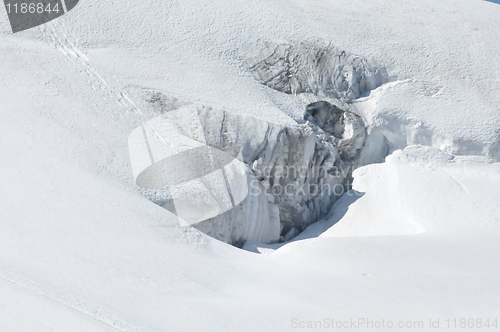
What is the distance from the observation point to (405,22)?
11594 mm

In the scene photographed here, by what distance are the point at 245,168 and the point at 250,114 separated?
1072mm

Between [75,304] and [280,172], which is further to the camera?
[280,172]

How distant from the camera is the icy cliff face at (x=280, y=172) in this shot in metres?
8.41

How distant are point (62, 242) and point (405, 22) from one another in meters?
7.92

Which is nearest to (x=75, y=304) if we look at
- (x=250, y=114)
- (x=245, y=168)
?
(x=245, y=168)

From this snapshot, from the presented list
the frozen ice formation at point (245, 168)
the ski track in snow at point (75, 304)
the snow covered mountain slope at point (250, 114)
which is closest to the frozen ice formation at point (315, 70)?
the snow covered mountain slope at point (250, 114)

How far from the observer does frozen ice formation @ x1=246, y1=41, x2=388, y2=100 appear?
1025 centimetres

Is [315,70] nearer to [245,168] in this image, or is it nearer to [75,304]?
[245,168]

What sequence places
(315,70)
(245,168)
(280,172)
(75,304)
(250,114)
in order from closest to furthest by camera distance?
(75,304), (245,168), (280,172), (250,114), (315,70)

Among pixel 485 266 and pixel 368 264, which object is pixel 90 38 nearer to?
pixel 368 264

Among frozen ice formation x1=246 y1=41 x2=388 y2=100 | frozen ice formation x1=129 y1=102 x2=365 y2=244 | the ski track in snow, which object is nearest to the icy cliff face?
frozen ice formation x1=129 y1=102 x2=365 y2=244

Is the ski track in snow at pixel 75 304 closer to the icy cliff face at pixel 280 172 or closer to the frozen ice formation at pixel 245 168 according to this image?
the frozen ice formation at pixel 245 168

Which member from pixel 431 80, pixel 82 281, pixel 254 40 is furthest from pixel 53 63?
pixel 431 80

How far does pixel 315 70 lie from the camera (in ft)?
34.2
